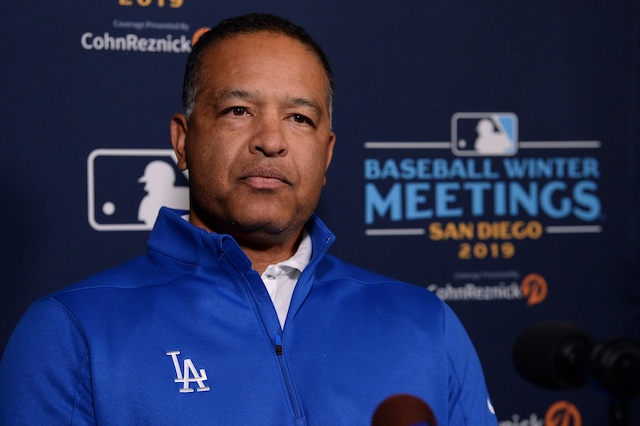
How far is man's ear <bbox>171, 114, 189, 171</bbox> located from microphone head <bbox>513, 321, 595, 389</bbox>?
724 mm

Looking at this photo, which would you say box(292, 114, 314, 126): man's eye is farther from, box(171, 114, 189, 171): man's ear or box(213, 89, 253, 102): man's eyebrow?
box(171, 114, 189, 171): man's ear

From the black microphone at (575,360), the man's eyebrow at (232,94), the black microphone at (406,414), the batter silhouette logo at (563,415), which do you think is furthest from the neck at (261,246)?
the batter silhouette logo at (563,415)

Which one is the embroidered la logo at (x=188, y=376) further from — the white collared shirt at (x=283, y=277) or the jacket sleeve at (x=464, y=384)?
the jacket sleeve at (x=464, y=384)

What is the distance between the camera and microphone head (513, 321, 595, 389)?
2.96ft

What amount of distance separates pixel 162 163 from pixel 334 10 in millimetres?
576

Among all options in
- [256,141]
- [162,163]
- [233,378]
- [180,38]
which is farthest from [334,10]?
[233,378]

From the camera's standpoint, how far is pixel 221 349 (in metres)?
1.28

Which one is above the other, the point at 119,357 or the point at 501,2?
the point at 501,2

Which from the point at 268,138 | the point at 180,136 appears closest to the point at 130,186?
the point at 180,136

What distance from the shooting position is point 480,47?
224 centimetres

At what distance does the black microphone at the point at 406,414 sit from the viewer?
105cm

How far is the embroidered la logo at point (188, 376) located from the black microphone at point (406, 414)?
271 mm

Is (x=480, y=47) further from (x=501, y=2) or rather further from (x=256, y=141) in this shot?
(x=256, y=141)

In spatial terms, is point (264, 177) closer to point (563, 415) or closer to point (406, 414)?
point (406, 414)
